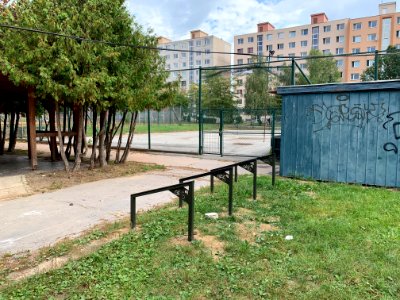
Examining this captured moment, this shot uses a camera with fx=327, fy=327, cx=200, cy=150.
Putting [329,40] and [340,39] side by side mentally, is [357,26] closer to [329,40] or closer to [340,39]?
[340,39]

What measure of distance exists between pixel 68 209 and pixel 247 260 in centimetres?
356

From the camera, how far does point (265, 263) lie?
11.6ft

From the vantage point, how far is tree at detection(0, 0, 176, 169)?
23.6ft

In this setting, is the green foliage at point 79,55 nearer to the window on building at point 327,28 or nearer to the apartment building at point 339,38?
the apartment building at point 339,38

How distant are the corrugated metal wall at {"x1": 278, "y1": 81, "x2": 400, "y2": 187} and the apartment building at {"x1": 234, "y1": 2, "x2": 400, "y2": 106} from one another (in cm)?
4514

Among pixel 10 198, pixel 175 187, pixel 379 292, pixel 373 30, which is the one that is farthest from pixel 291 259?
pixel 373 30

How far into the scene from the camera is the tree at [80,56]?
720cm

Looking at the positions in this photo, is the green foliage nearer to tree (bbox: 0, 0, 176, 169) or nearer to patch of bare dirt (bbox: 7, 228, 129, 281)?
tree (bbox: 0, 0, 176, 169)

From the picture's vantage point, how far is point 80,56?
7531 mm

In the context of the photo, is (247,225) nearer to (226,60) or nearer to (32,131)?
(32,131)

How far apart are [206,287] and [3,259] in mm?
2440

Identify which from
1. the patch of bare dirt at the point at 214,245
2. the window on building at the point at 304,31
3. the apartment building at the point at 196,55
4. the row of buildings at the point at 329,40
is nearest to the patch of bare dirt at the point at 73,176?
the patch of bare dirt at the point at 214,245

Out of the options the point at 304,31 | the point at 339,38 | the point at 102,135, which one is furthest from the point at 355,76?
the point at 102,135

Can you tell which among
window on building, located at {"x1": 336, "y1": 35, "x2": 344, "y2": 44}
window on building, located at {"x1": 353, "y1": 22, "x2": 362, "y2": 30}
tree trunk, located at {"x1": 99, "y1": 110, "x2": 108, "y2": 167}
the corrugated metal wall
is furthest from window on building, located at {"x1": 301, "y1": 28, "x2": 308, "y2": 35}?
tree trunk, located at {"x1": 99, "y1": 110, "x2": 108, "y2": 167}
